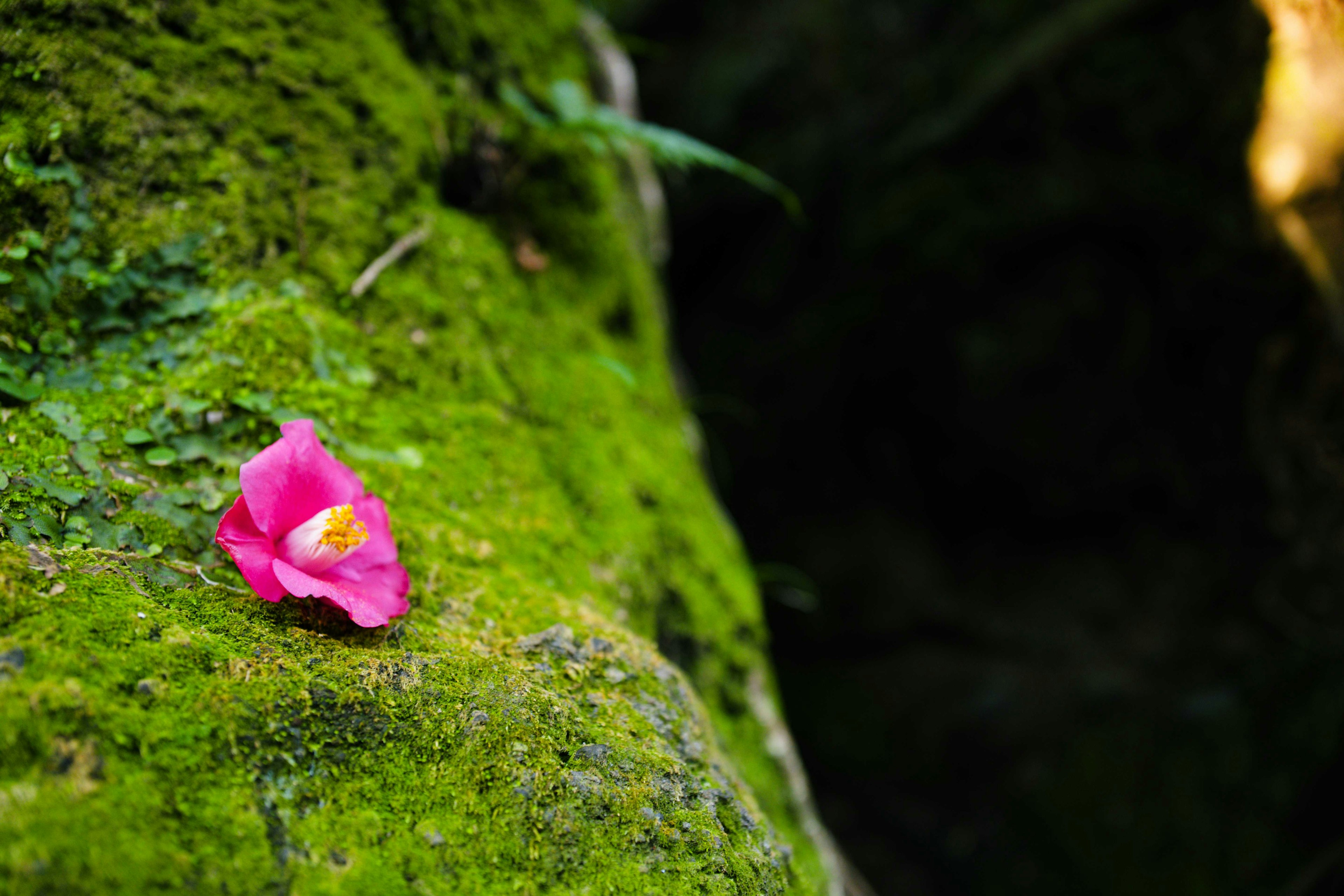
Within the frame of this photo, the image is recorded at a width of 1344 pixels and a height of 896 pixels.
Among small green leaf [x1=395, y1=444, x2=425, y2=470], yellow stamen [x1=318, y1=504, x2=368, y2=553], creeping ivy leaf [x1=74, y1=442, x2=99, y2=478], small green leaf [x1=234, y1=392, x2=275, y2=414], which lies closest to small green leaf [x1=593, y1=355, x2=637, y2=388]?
small green leaf [x1=395, y1=444, x2=425, y2=470]

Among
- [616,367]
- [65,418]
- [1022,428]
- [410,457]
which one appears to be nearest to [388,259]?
[410,457]

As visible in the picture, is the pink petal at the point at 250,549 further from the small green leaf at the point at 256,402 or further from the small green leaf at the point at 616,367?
the small green leaf at the point at 616,367

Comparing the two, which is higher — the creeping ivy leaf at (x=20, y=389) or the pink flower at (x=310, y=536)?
the pink flower at (x=310, y=536)

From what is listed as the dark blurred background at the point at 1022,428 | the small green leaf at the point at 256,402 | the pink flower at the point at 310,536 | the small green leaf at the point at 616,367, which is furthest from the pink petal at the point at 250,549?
the dark blurred background at the point at 1022,428

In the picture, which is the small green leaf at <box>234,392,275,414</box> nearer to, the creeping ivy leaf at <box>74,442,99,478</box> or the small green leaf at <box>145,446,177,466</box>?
the small green leaf at <box>145,446,177,466</box>

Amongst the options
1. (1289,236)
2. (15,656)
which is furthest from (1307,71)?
(15,656)

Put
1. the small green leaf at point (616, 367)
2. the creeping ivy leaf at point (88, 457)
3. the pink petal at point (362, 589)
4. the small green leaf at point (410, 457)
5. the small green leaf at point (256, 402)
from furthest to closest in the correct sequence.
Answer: the small green leaf at point (616, 367) → the small green leaf at point (410, 457) → the small green leaf at point (256, 402) → the creeping ivy leaf at point (88, 457) → the pink petal at point (362, 589)
